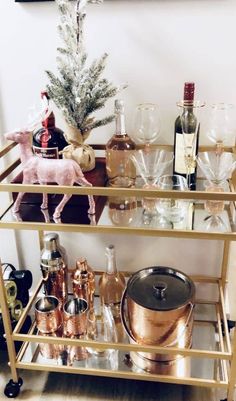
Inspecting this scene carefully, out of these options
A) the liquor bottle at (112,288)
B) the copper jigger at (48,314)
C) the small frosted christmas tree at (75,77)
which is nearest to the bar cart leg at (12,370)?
the copper jigger at (48,314)

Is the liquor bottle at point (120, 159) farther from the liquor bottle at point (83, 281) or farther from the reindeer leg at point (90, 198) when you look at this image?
the liquor bottle at point (83, 281)

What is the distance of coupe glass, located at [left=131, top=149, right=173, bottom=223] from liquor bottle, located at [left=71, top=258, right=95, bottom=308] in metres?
0.32

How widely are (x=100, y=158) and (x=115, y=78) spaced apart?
0.77ft

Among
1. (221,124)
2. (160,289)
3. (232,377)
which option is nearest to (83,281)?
(160,289)

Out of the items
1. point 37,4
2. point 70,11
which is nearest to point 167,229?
point 70,11

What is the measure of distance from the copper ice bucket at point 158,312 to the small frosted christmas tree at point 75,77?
1.61 ft

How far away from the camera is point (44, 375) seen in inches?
54.7

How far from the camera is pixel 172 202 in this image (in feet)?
4.06

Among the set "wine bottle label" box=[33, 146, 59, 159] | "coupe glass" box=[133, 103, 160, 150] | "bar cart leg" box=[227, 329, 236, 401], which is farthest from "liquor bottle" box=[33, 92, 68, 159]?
"bar cart leg" box=[227, 329, 236, 401]

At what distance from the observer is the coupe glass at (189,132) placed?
122 centimetres

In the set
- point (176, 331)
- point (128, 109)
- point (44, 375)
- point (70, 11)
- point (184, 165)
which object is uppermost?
point (70, 11)

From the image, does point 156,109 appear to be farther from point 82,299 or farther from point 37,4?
point 82,299

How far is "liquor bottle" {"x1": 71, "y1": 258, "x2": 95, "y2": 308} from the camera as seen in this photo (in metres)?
1.45

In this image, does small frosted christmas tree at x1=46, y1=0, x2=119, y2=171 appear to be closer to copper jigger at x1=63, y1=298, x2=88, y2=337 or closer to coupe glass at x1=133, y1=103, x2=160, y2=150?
coupe glass at x1=133, y1=103, x2=160, y2=150
